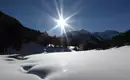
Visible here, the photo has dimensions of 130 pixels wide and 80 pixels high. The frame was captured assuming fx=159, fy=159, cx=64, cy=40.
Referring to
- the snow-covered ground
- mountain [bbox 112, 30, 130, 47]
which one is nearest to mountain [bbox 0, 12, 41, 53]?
mountain [bbox 112, 30, 130, 47]

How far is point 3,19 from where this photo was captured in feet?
89.6

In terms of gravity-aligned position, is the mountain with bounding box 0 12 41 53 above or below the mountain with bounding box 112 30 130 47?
above

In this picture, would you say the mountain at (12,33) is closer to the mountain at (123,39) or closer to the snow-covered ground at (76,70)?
the mountain at (123,39)

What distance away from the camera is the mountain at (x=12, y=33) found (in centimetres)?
2567

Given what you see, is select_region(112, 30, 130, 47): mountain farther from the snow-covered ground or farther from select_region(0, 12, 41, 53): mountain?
the snow-covered ground

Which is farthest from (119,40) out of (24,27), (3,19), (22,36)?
(3,19)

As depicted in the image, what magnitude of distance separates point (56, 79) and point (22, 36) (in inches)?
978

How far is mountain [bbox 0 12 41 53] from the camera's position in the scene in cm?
2567

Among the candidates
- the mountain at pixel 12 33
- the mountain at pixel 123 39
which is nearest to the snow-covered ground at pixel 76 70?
the mountain at pixel 123 39

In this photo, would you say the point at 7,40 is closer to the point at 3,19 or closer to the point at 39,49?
the point at 3,19

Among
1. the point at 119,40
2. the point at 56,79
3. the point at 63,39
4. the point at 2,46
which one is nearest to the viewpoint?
the point at 56,79

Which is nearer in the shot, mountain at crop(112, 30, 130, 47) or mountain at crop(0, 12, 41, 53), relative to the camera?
mountain at crop(112, 30, 130, 47)

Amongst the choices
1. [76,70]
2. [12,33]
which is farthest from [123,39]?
[12,33]

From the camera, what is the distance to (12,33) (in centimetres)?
2650
